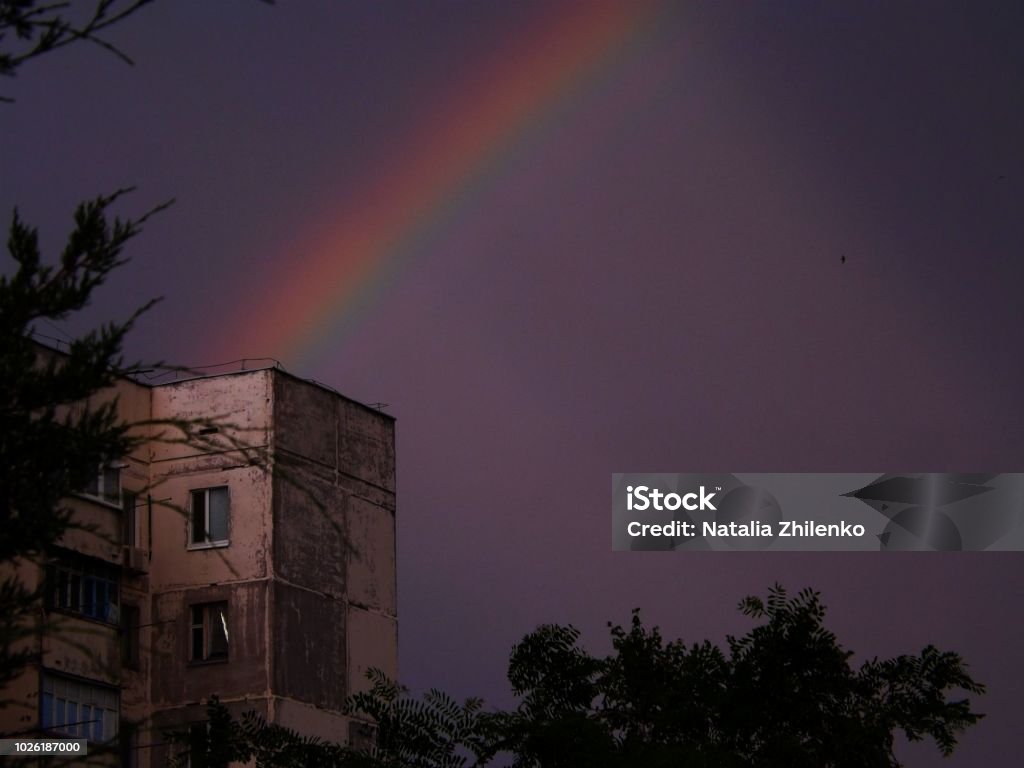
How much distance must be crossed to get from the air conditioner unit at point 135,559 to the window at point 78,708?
177 inches

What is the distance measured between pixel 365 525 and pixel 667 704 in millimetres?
30856

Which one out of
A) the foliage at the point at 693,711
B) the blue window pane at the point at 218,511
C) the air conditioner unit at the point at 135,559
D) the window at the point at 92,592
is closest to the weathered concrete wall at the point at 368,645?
the blue window pane at the point at 218,511

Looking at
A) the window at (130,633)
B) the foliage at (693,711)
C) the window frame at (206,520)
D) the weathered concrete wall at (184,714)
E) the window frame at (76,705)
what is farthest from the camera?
the window frame at (206,520)

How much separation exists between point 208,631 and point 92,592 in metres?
5.00

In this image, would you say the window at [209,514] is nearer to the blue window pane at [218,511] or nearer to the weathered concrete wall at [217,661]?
the blue window pane at [218,511]

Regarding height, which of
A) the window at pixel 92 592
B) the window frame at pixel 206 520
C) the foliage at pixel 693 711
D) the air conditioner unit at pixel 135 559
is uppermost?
the window frame at pixel 206 520

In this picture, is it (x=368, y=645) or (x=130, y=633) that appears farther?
(x=368, y=645)

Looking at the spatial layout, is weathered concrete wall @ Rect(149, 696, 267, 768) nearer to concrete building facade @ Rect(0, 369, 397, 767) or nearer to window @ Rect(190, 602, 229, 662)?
concrete building facade @ Rect(0, 369, 397, 767)

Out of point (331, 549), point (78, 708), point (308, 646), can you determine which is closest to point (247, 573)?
point (308, 646)

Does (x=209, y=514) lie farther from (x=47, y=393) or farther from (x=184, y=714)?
(x=47, y=393)

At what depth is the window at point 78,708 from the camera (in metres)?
41.5

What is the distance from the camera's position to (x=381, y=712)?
21.0m

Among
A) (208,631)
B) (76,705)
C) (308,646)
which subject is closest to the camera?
(76,705)

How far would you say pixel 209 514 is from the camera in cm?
4991
